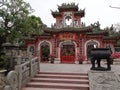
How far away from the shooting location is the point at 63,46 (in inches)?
767

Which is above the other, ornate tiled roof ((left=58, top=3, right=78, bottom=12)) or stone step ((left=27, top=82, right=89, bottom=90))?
ornate tiled roof ((left=58, top=3, right=78, bottom=12))

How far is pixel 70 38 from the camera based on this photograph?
18.0 metres

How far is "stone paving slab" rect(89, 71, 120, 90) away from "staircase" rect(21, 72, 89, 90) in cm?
26

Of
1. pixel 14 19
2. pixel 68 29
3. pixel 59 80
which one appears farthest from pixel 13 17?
pixel 59 80

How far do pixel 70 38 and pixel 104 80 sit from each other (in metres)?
11.1

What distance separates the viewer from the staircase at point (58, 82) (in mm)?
6766

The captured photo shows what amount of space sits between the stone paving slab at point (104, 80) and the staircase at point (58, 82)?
261 millimetres

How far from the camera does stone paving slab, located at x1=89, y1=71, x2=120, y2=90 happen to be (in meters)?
6.36

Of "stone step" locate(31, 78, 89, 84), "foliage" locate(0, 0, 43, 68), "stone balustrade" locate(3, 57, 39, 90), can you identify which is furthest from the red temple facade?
"stone step" locate(31, 78, 89, 84)

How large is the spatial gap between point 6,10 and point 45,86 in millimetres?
10674

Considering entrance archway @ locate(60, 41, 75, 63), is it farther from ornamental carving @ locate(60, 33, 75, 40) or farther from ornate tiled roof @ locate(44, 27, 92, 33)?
ornate tiled roof @ locate(44, 27, 92, 33)

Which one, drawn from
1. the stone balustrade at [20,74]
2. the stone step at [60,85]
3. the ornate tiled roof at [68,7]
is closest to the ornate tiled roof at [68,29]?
the ornate tiled roof at [68,7]

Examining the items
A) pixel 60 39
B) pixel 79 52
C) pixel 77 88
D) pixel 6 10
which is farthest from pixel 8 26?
pixel 77 88

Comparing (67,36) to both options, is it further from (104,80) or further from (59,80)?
(104,80)
